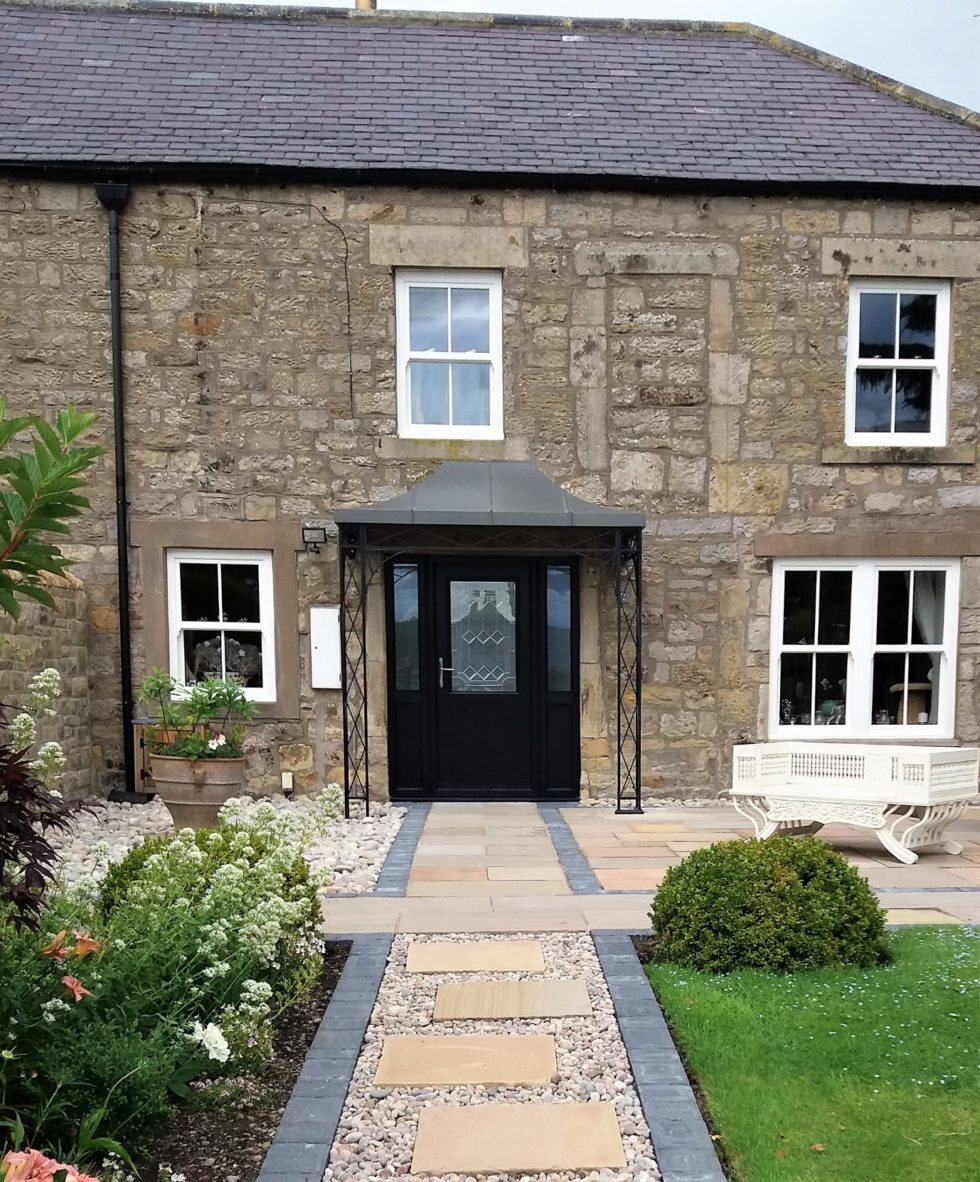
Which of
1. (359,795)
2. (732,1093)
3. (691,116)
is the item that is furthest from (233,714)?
(691,116)

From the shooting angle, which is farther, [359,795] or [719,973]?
[359,795]

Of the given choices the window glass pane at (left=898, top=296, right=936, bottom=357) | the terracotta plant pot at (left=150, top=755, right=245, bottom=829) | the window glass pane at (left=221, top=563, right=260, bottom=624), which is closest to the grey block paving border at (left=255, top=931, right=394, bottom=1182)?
the terracotta plant pot at (left=150, top=755, right=245, bottom=829)

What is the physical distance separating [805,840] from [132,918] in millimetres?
2942

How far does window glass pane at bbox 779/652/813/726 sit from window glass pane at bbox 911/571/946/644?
1060mm

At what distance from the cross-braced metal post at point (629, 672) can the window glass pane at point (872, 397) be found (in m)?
2.44

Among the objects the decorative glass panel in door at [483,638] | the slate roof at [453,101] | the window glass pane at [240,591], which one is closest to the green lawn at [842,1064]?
the decorative glass panel in door at [483,638]

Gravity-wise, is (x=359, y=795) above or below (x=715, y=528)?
below

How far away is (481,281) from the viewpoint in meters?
7.45

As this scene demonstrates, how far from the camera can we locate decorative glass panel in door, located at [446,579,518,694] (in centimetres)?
763

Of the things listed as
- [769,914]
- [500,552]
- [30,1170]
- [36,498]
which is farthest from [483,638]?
[30,1170]

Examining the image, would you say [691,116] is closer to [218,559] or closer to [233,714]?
[218,559]

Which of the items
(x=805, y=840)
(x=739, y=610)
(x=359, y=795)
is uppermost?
(x=739, y=610)

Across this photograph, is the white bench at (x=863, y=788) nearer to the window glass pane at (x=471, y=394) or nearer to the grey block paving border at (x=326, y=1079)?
the grey block paving border at (x=326, y=1079)

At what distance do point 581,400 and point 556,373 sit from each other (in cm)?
33
